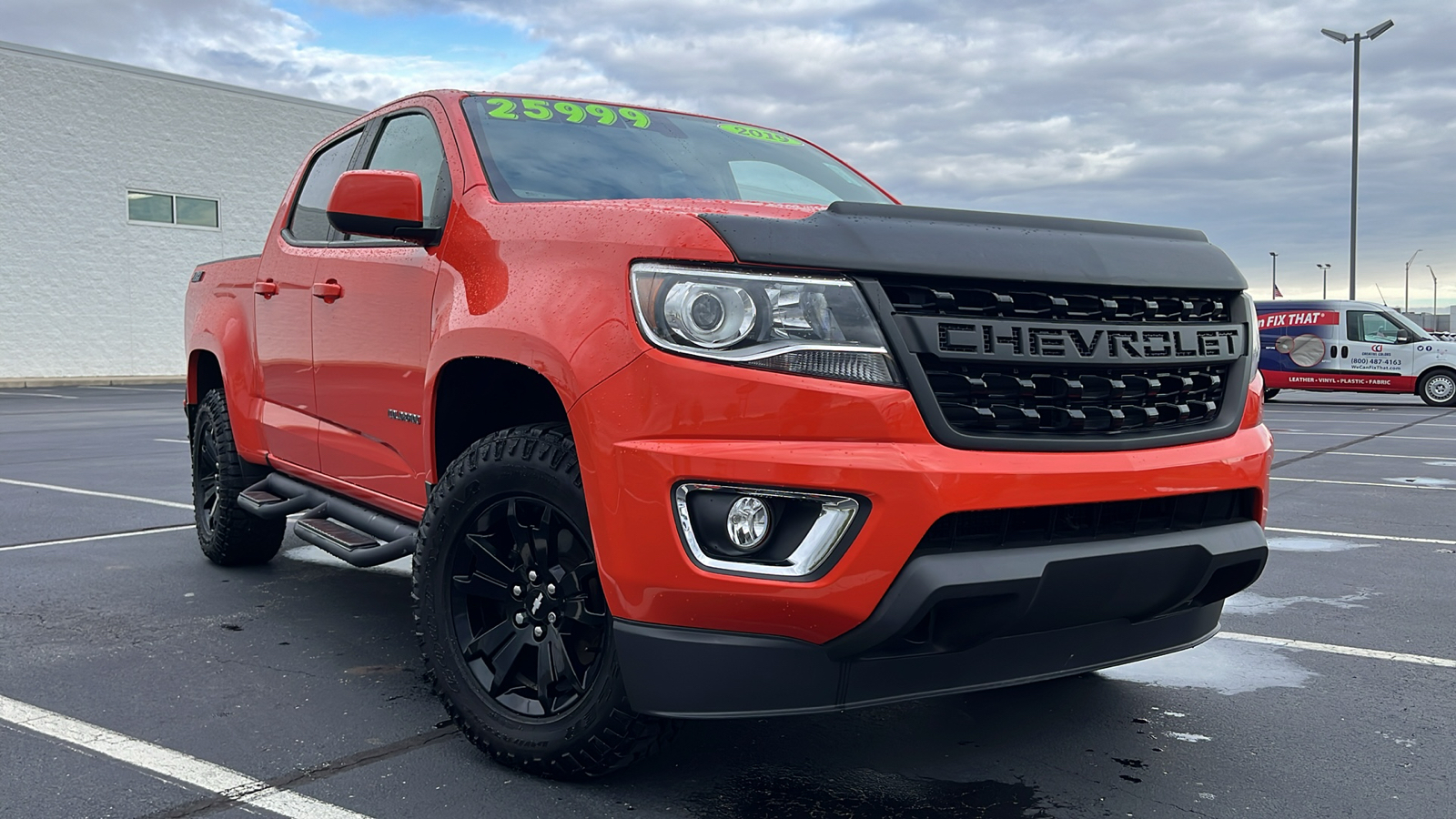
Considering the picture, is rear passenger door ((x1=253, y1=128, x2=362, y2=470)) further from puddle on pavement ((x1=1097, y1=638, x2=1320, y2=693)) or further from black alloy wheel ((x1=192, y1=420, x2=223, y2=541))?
puddle on pavement ((x1=1097, y1=638, x2=1320, y2=693))

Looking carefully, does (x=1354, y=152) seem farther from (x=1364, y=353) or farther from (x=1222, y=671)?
(x=1222, y=671)

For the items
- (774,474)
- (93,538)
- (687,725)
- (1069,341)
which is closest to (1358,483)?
(687,725)

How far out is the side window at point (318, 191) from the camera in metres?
4.58

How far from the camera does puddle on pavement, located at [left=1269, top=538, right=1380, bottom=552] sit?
639 centimetres

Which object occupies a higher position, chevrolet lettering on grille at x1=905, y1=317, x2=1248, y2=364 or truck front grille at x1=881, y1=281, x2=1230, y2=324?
truck front grille at x1=881, y1=281, x2=1230, y2=324

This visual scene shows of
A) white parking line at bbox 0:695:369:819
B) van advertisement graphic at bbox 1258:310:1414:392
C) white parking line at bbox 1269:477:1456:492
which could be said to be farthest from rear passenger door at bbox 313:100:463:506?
van advertisement graphic at bbox 1258:310:1414:392

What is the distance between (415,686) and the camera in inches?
145

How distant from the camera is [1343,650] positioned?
4.25m

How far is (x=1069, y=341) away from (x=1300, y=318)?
21753mm

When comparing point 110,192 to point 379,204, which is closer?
point 379,204

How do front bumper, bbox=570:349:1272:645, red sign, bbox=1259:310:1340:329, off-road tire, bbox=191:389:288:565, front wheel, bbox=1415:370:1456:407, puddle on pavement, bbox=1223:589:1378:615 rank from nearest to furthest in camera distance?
1. front bumper, bbox=570:349:1272:645
2. puddle on pavement, bbox=1223:589:1378:615
3. off-road tire, bbox=191:389:288:565
4. front wheel, bbox=1415:370:1456:407
5. red sign, bbox=1259:310:1340:329

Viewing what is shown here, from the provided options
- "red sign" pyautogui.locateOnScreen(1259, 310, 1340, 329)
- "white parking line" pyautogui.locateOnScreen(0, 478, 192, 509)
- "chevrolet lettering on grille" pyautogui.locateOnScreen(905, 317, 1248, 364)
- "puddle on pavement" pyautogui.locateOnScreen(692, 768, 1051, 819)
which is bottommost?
"puddle on pavement" pyautogui.locateOnScreen(692, 768, 1051, 819)

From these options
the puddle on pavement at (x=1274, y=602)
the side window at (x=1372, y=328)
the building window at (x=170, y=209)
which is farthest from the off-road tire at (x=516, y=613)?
the building window at (x=170, y=209)

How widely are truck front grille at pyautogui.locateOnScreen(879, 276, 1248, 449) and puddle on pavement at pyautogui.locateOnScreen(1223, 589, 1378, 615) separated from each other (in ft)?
7.39
